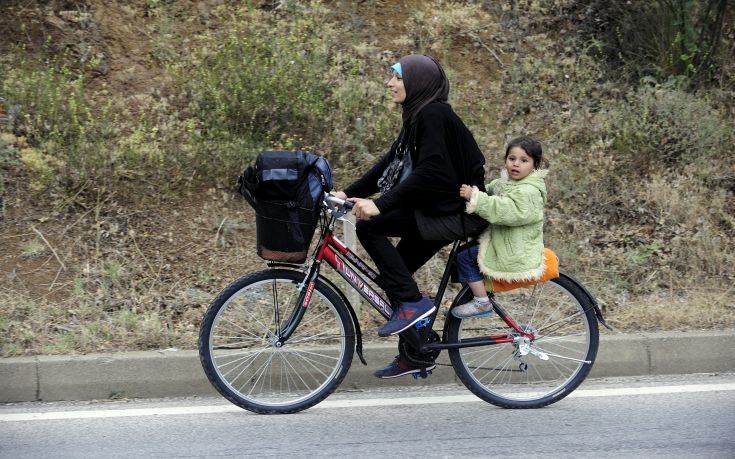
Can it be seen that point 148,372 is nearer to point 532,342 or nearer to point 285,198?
point 285,198

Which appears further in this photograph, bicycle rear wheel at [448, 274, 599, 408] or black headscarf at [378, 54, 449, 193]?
bicycle rear wheel at [448, 274, 599, 408]

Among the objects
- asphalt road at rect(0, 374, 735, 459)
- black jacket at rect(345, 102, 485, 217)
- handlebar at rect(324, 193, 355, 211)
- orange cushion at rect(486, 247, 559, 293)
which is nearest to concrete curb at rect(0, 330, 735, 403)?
asphalt road at rect(0, 374, 735, 459)

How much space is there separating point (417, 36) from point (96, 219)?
4.31 meters

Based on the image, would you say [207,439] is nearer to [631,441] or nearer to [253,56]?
[631,441]

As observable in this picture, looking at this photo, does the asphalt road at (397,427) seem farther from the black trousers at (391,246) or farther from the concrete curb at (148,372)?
the black trousers at (391,246)

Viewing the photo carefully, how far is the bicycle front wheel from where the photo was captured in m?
5.02

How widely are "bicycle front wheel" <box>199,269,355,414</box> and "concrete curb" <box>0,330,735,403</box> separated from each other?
1.54 feet

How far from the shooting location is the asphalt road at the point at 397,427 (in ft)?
14.9

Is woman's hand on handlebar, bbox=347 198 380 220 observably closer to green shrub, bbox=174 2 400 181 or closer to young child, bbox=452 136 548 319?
young child, bbox=452 136 548 319

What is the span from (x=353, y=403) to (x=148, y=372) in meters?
1.31

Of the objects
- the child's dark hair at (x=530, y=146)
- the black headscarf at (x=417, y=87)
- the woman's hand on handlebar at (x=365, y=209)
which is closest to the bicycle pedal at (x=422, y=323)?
the woman's hand on handlebar at (x=365, y=209)

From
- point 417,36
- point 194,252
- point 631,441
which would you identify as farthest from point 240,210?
point 631,441

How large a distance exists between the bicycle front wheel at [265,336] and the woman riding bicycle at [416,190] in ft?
1.04

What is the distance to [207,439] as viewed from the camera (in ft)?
15.4
